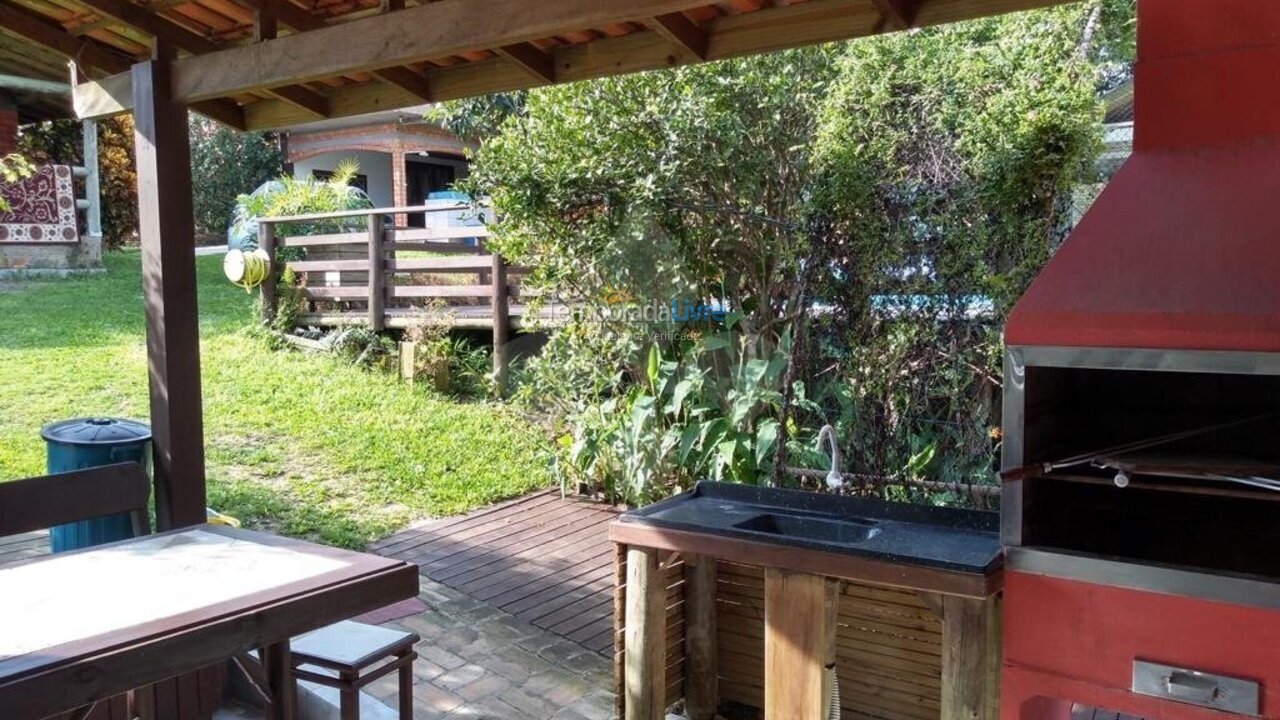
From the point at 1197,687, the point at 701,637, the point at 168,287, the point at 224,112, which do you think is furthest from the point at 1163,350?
the point at 224,112

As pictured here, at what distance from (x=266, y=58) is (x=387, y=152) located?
43.0ft

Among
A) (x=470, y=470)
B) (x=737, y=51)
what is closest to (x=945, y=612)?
(x=737, y=51)

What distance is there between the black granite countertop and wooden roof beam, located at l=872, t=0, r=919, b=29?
5.25ft

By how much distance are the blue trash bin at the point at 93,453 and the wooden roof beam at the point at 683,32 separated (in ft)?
8.86

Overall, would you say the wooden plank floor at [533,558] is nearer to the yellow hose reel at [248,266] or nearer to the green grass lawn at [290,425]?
the green grass lawn at [290,425]

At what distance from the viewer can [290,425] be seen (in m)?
7.94

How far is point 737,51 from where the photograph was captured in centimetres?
353

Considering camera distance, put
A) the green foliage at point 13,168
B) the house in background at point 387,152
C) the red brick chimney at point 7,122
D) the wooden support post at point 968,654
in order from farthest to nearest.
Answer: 1. the house in background at point 387,152
2. the green foliage at point 13,168
3. the red brick chimney at point 7,122
4. the wooden support post at point 968,654

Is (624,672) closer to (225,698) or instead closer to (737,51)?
(225,698)

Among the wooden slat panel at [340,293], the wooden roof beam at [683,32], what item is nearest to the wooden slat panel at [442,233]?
the wooden slat panel at [340,293]

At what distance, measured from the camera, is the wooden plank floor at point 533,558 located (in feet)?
15.7

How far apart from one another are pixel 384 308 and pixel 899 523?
7600 millimetres

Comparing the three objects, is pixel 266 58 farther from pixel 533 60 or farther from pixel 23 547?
pixel 23 547

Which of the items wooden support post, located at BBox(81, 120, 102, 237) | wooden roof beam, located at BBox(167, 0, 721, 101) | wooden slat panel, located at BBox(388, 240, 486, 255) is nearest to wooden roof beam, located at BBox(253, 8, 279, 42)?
wooden roof beam, located at BBox(167, 0, 721, 101)
